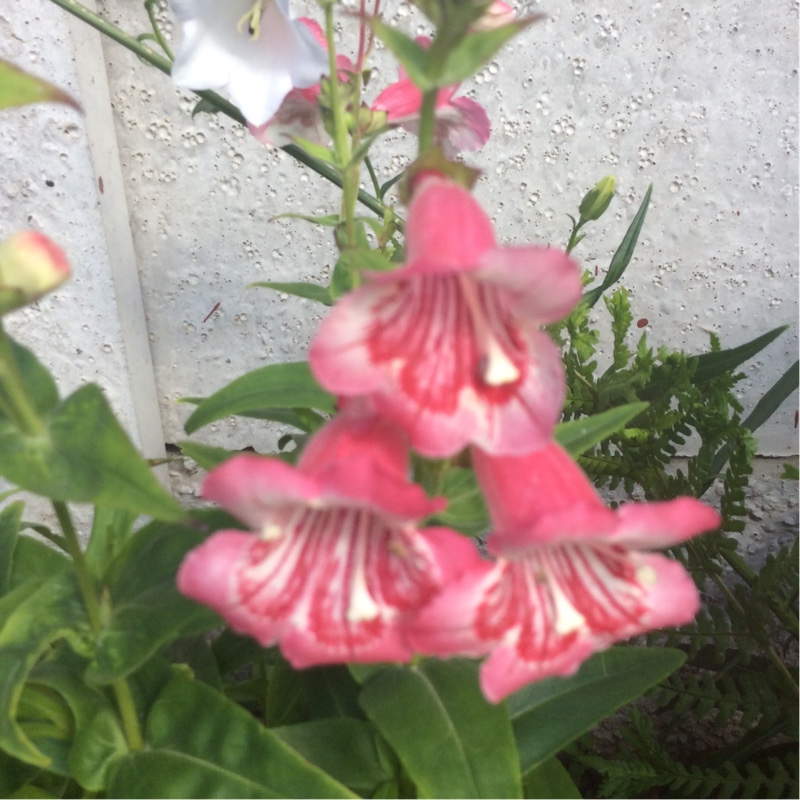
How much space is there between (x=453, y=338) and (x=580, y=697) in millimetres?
287

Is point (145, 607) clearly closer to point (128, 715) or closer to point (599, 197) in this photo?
point (128, 715)

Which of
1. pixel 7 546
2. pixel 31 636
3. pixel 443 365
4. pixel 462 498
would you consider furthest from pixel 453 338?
pixel 7 546

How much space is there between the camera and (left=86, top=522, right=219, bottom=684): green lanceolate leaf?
0.33 m

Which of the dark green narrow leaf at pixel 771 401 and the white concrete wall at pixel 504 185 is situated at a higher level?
the white concrete wall at pixel 504 185

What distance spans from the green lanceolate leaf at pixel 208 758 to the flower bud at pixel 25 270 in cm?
24

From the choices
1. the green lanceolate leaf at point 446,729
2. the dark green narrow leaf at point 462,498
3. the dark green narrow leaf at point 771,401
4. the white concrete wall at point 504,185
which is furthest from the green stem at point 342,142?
the dark green narrow leaf at point 771,401

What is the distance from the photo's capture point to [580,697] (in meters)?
0.42

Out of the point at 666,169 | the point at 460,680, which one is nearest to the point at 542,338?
the point at 460,680

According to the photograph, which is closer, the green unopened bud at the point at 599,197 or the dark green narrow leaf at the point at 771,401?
the green unopened bud at the point at 599,197

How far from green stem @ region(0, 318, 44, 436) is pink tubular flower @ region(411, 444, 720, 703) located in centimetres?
18

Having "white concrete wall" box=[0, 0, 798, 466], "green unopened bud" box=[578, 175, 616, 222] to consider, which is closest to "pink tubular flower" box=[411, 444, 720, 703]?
"green unopened bud" box=[578, 175, 616, 222]

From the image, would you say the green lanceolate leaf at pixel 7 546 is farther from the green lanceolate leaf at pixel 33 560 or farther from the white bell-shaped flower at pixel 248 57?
the white bell-shaped flower at pixel 248 57

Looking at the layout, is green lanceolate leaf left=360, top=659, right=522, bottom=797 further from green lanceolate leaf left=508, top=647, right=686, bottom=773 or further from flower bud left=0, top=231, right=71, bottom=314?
flower bud left=0, top=231, right=71, bottom=314

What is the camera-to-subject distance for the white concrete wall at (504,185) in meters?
0.70
